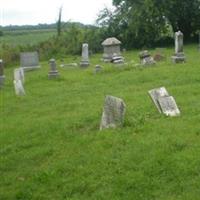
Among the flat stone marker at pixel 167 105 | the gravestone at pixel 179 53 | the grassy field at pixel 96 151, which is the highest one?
the gravestone at pixel 179 53

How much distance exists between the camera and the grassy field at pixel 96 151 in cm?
602

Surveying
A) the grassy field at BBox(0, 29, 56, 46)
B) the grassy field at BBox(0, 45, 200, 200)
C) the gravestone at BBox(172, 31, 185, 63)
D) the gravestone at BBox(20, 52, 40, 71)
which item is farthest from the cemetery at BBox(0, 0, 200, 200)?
the grassy field at BBox(0, 29, 56, 46)

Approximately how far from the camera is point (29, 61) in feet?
75.8

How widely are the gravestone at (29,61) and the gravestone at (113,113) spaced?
14.6m

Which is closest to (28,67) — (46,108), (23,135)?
(46,108)

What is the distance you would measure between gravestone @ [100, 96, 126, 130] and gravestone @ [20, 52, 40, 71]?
14.6 metres

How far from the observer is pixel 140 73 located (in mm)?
16438

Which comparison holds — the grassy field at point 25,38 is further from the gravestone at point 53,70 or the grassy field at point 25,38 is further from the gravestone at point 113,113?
the gravestone at point 113,113

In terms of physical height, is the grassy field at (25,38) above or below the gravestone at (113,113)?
above

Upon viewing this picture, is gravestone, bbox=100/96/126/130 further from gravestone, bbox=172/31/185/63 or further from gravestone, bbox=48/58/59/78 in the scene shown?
gravestone, bbox=172/31/185/63

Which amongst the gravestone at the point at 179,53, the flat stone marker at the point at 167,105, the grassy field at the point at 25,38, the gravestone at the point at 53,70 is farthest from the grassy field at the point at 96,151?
the grassy field at the point at 25,38

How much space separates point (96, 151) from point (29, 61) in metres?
16.3

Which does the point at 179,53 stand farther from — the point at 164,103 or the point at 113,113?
the point at 113,113

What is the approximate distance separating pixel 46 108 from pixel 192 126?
4.67 meters
